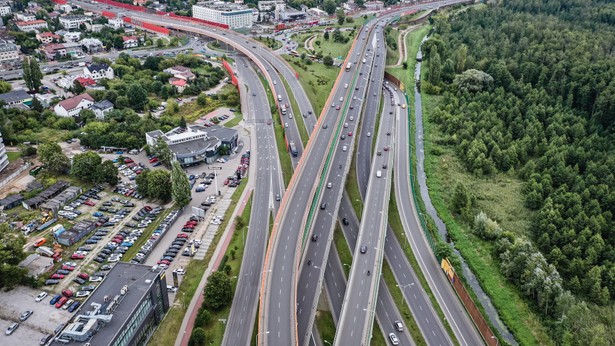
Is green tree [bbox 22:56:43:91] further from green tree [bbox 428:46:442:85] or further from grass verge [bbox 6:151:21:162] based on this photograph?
green tree [bbox 428:46:442:85]

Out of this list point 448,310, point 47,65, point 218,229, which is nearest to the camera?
point 448,310

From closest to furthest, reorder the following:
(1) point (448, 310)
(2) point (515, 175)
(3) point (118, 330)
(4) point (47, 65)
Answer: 1. (3) point (118, 330)
2. (1) point (448, 310)
3. (2) point (515, 175)
4. (4) point (47, 65)

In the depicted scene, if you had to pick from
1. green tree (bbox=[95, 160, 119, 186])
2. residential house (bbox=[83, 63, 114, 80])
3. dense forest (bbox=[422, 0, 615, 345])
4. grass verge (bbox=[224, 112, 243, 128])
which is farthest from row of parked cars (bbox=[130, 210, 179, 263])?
residential house (bbox=[83, 63, 114, 80])

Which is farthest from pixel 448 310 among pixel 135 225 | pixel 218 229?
pixel 135 225

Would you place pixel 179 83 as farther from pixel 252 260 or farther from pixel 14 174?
pixel 252 260

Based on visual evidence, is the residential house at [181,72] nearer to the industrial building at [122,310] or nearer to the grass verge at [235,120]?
the grass verge at [235,120]

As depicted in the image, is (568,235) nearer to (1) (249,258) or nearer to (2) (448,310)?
(2) (448,310)
